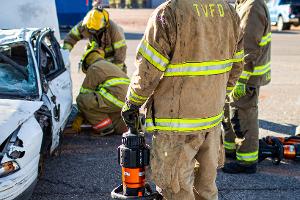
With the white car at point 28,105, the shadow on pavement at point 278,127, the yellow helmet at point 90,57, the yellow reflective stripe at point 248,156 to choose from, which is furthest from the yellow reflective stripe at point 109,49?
the yellow reflective stripe at point 248,156

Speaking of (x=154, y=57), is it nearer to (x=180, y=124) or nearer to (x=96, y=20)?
(x=180, y=124)

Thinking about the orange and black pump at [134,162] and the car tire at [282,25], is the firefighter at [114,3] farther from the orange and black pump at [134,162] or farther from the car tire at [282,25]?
the orange and black pump at [134,162]

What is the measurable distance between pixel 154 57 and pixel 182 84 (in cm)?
26

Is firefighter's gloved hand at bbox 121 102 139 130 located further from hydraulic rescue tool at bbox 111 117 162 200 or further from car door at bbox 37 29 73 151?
car door at bbox 37 29 73 151

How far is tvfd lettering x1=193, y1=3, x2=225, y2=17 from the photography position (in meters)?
2.86

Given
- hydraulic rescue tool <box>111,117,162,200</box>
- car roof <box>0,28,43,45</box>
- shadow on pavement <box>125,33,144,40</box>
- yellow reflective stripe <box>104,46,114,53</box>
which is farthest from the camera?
shadow on pavement <box>125,33,144,40</box>

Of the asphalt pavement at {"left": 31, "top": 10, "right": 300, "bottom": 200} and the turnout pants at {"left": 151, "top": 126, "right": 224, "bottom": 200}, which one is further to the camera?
the asphalt pavement at {"left": 31, "top": 10, "right": 300, "bottom": 200}

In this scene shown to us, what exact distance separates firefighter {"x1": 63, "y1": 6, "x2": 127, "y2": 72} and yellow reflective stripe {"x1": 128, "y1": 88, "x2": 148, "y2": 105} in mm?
3811

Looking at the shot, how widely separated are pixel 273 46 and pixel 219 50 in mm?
12264

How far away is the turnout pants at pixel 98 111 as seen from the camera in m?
5.79

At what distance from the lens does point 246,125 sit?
4.59m

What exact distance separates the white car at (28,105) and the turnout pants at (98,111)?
0.99 feet

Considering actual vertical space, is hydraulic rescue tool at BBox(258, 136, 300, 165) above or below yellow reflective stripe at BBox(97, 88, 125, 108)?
below

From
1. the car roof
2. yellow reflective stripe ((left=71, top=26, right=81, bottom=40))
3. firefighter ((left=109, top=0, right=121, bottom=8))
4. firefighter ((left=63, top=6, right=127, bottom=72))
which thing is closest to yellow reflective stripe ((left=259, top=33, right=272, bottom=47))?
the car roof
